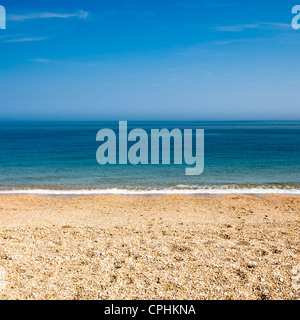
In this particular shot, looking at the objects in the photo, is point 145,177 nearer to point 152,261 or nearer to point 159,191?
point 159,191

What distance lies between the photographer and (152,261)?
6.31 metres

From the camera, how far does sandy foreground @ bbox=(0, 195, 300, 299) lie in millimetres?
5191

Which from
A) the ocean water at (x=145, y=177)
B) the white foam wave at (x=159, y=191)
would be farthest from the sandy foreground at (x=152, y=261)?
the ocean water at (x=145, y=177)

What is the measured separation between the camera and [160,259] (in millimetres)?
6402

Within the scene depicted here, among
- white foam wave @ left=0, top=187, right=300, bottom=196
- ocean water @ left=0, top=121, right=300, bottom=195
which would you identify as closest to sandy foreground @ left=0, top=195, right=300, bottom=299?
white foam wave @ left=0, top=187, right=300, bottom=196

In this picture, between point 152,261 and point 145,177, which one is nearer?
point 152,261

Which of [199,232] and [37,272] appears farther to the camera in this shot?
[199,232]

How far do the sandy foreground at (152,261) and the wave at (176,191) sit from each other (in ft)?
20.9

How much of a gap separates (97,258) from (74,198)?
972 centimetres

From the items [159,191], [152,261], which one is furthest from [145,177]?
[152,261]

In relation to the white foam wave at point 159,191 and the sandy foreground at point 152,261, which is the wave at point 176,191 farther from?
the sandy foreground at point 152,261

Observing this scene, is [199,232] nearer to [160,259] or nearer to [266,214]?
[160,259]

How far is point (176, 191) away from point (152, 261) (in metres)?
11.1
